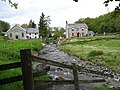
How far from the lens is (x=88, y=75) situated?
74.8 ft

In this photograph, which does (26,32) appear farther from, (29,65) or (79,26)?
(29,65)

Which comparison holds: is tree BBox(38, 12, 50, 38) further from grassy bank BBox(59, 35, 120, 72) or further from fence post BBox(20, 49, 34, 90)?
fence post BBox(20, 49, 34, 90)

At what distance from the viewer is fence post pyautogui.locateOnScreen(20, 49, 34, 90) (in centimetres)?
838

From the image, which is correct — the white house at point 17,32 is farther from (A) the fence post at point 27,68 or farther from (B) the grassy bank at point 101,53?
(A) the fence post at point 27,68

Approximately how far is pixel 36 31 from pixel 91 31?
30.5 m

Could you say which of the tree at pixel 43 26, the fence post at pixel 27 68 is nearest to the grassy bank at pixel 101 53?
the fence post at pixel 27 68

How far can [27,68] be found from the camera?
8.40 meters

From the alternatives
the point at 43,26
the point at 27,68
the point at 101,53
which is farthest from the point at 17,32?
the point at 27,68

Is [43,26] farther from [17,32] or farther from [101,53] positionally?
[101,53]

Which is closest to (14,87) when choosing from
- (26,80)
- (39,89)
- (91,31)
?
(39,89)

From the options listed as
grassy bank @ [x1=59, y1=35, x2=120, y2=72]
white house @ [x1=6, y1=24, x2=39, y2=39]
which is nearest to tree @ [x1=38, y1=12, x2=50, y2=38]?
white house @ [x1=6, y1=24, x2=39, y2=39]

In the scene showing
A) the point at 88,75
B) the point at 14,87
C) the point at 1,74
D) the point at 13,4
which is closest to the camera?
the point at 14,87

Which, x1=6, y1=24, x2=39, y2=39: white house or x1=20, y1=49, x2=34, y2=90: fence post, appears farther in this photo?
x1=6, y1=24, x2=39, y2=39: white house

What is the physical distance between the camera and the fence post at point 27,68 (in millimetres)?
8383
